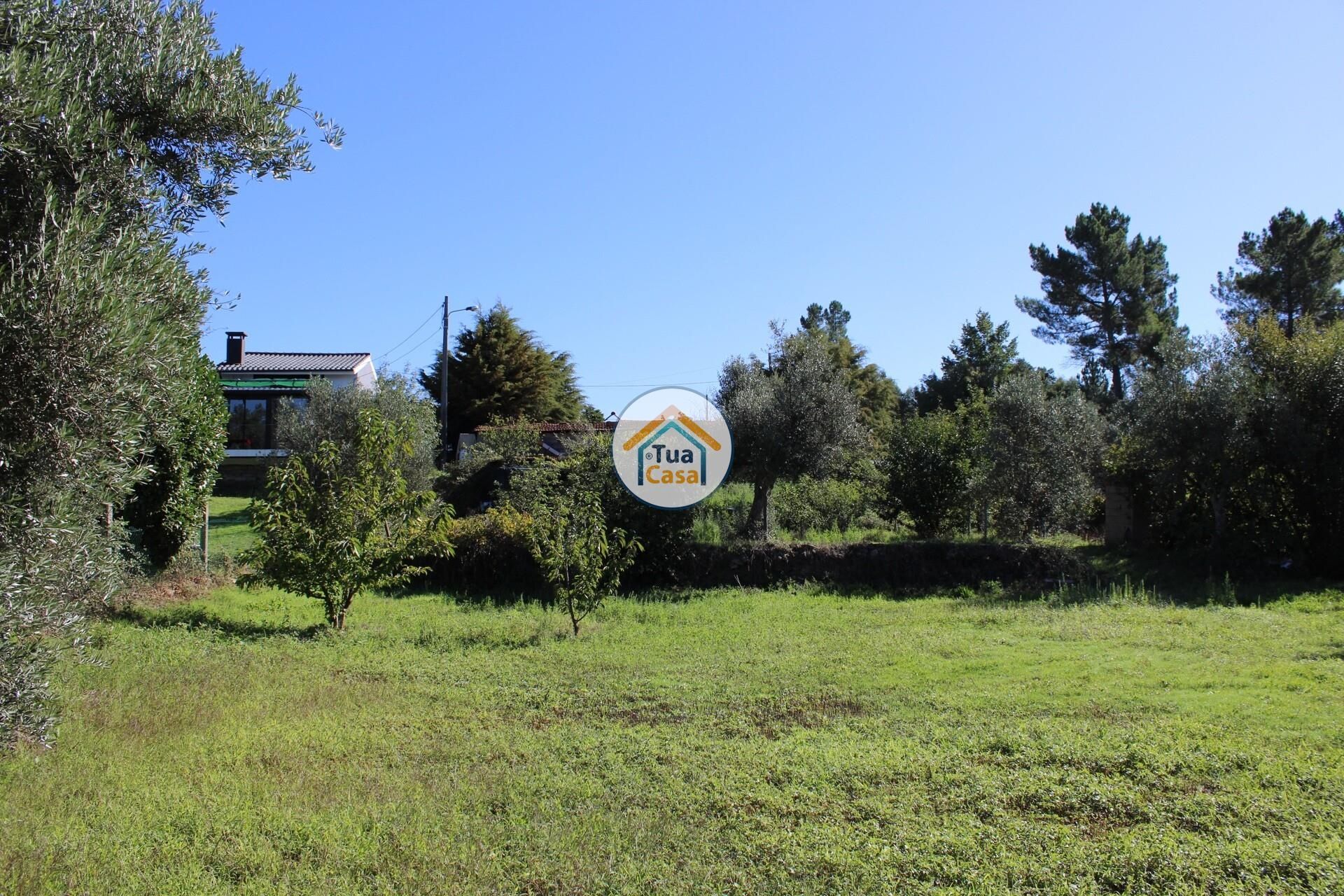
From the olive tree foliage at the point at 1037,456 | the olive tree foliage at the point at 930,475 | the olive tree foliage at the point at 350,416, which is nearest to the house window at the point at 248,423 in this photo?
the olive tree foliage at the point at 350,416

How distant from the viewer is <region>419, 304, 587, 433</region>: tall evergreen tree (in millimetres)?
34031

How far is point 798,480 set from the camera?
15453 mm

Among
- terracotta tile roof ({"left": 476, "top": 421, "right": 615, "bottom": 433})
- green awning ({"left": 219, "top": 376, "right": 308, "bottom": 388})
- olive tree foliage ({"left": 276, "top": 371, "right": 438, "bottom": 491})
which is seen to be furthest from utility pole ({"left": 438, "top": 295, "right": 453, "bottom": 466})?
green awning ({"left": 219, "top": 376, "right": 308, "bottom": 388})

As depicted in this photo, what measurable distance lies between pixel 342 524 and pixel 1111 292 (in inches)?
1173

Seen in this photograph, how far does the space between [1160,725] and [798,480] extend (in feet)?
32.0

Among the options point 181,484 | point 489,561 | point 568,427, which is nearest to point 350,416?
point 568,427

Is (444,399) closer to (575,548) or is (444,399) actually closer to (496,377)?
(496,377)

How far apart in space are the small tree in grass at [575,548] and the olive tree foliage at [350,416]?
8.80 m

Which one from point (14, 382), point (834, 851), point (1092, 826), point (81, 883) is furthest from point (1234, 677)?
point (14, 382)

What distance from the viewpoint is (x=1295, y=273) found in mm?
26953

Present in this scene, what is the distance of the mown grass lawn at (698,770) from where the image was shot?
3.99 meters

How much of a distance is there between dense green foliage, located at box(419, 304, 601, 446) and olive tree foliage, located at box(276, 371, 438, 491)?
11.7 metres

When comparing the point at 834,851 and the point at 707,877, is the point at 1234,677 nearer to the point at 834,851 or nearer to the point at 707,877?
the point at 834,851

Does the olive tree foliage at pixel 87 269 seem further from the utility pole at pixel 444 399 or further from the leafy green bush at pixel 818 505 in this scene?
the utility pole at pixel 444 399
